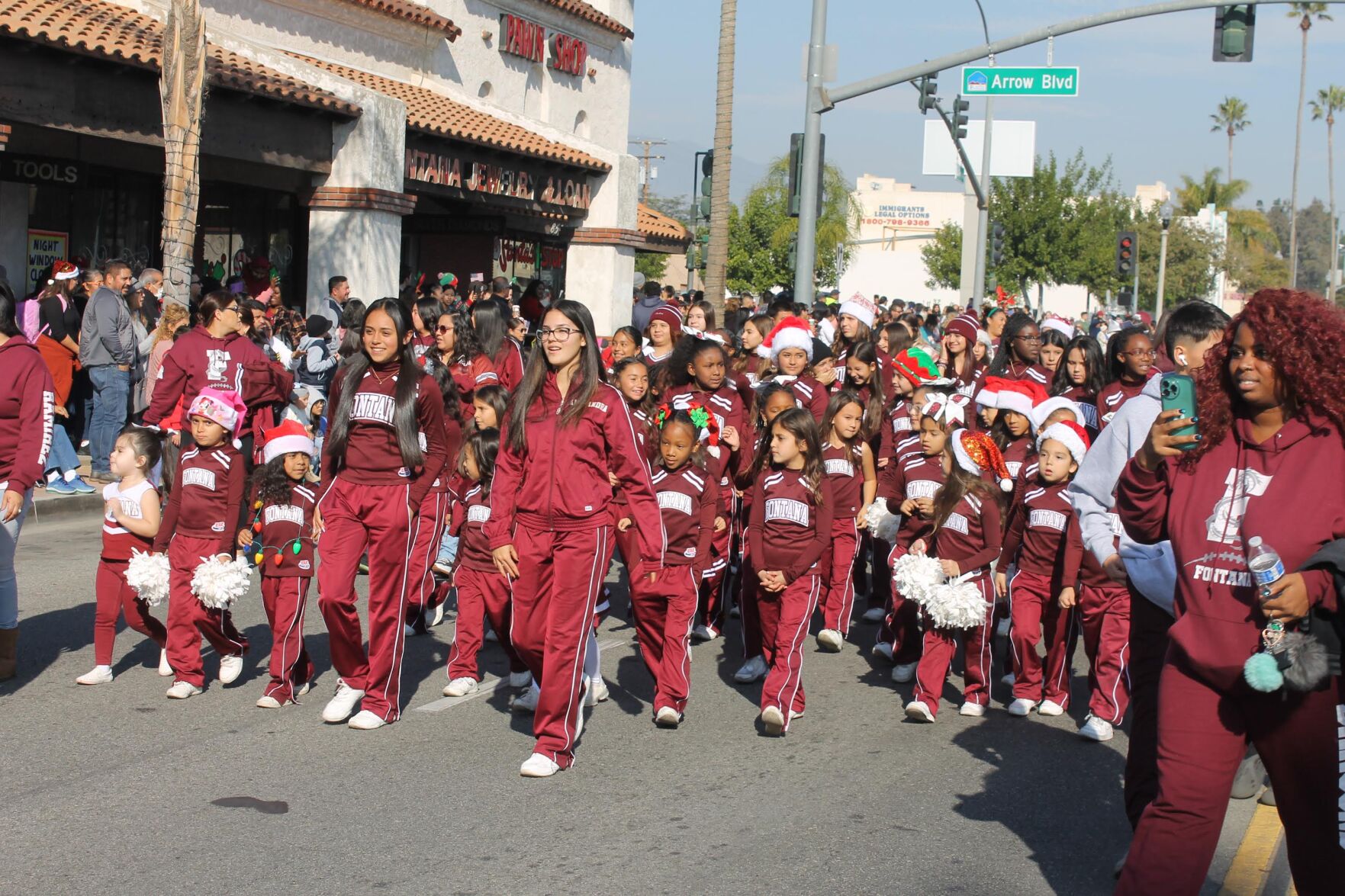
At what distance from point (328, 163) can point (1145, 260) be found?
201 ft

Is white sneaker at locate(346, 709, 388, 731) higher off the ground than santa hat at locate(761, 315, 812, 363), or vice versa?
santa hat at locate(761, 315, 812, 363)

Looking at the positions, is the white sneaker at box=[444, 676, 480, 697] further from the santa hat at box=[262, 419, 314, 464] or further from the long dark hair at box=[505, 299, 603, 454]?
the long dark hair at box=[505, 299, 603, 454]

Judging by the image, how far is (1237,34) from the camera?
18.3m

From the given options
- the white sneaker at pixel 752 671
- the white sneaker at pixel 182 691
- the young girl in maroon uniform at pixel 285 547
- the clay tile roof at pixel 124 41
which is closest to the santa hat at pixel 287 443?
the young girl in maroon uniform at pixel 285 547

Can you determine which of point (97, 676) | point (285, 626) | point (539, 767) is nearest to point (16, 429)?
point (97, 676)

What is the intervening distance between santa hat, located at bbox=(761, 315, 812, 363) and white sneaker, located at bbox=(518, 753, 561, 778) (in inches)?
187

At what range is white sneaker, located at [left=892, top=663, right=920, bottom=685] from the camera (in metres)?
8.45

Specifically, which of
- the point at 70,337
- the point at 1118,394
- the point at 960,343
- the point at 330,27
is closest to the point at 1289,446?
the point at 1118,394

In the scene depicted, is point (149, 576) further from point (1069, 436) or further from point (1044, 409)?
point (1044, 409)

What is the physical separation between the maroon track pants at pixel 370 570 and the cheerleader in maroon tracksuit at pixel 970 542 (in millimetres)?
2721

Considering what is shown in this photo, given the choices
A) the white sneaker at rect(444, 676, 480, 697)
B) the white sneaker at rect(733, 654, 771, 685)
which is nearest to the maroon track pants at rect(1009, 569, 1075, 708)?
the white sneaker at rect(733, 654, 771, 685)

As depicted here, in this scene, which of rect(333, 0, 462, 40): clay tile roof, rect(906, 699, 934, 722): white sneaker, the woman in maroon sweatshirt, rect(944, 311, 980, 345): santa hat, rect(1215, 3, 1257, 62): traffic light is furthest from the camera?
rect(333, 0, 462, 40): clay tile roof

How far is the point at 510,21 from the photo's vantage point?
26.3 m

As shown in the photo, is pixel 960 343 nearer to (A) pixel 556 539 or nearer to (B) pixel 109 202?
(A) pixel 556 539
